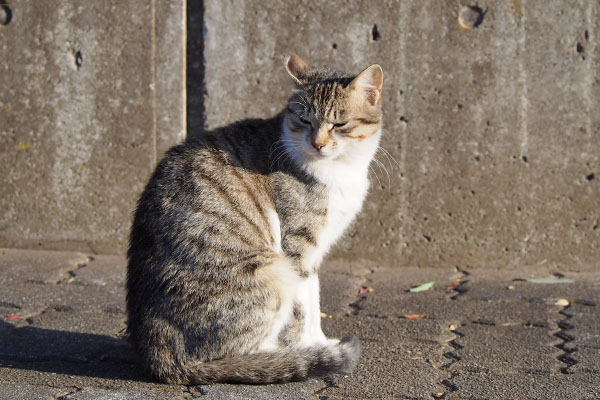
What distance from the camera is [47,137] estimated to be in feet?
17.7

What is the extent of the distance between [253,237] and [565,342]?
1.83 meters

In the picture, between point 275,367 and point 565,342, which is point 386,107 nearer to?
point 565,342

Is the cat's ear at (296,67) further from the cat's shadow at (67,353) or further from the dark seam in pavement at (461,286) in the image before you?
the dark seam in pavement at (461,286)

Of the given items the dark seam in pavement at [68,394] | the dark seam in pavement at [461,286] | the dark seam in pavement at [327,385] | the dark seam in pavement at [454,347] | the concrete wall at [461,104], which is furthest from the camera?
the concrete wall at [461,104]

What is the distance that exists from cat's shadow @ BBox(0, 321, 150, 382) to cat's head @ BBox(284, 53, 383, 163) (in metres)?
1.35

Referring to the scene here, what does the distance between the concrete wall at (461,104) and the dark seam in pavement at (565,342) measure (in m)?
1.01

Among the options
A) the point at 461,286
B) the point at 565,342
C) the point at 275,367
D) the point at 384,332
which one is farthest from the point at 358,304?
the point at 275,367

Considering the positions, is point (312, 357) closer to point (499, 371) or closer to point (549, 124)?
point (499, 371)

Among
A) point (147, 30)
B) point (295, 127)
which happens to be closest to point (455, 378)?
point (295, 127)

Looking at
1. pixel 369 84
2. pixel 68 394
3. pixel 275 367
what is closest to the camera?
pixel 68 394

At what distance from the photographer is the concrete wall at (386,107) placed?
204 inches

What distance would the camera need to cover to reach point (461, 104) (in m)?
5.23

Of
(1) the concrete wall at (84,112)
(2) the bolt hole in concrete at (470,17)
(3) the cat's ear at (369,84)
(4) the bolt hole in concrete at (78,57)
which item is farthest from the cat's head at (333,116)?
(4) the bolt hole in concrete at (78,57)

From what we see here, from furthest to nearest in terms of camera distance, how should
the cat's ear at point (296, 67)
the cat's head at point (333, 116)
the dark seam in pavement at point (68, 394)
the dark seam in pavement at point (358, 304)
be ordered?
the dark seam in pavement at point (358, 304), the cat's ear at point (296, 67), the cat's head at point (333, 116), the dark seam in pavement at point (68, 394)
